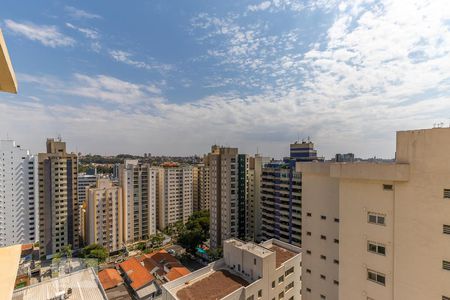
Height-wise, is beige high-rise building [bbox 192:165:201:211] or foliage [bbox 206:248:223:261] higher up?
beige high-rise building [bbox 192:165:201:211]

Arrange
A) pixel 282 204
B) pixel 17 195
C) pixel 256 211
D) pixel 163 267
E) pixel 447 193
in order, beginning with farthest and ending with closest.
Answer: pixel 17 195 < pixel 256 211 < pixel 282 204 < pixel 163 267 < pixel 447 193

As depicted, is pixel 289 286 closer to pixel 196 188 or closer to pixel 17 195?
pixel 196 188

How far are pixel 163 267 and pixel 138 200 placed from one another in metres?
16.1

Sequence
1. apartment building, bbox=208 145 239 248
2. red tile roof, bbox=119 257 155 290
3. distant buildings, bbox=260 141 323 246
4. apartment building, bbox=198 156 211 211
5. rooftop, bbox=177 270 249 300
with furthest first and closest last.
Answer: apartment building, bbox=198 156 211 211
apartment building, bbox=208 145 239 248
distant buildings, bbox=260 141 323 246
red tile roof, bbox=119 257 155 290
rooftop, bbox=177 270 249 300

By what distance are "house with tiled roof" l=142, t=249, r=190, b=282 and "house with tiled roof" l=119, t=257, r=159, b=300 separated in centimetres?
135

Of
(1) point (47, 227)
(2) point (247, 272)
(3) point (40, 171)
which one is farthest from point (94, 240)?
(2) point (247, 272)

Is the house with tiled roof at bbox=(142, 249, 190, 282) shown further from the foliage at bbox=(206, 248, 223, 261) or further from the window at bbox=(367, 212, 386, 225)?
the window at bbox=(367, 212, 386, 225)

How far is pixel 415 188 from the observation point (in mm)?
6543

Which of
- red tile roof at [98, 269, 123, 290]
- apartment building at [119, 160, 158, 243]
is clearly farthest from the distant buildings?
apartment building at [119, 160, 158, 243]

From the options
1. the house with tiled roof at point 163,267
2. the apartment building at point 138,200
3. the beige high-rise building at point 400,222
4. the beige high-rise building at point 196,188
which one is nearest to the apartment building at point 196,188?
the beige high-rise building at point 196,188

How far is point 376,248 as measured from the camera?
7348 mm

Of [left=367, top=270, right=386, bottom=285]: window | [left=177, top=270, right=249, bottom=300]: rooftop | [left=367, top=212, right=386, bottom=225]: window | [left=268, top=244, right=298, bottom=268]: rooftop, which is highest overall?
[left=367, top=212, right=386, bottom=225]: window

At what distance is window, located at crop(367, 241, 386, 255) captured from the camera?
283 inches

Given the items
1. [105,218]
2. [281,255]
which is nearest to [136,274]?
[105,218]
